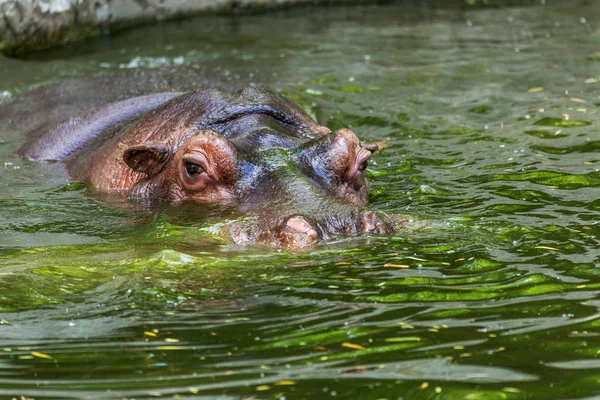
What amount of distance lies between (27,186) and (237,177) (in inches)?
73.2

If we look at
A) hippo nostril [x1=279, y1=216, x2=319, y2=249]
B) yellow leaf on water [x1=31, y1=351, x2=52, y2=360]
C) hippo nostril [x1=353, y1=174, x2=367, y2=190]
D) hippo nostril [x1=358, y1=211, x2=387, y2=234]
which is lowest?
hippo nostril [x1=353, y1=174, x2=367, y2=190]

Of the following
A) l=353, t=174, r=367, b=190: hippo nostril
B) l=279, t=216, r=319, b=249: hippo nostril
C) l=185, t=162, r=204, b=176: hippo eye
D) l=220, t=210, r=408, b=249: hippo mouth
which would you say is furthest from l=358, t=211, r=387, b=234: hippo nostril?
l=185, t=162, r=204, b=176: hippo eye

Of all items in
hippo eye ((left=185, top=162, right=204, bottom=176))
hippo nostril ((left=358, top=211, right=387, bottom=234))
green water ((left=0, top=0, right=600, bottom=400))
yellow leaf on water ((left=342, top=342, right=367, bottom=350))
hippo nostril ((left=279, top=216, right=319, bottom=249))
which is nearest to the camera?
green water ((left=0, top=0, right=600, bottom=400))

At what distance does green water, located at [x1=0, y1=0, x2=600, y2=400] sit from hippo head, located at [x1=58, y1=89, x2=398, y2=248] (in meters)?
0.16

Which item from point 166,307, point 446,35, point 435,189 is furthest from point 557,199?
point 446,35

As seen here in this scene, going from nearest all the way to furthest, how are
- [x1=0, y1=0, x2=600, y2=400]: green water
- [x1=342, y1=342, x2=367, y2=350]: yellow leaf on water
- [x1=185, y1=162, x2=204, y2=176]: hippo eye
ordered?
1. [x1=0, y1=0, x2=600, y2=400]: green water
2. [x1=342, y1=342, x2=367, y2=350]: yellow leaf on water
3. [x1=185, y1=162, x2=204, y2=176]: hippo eye

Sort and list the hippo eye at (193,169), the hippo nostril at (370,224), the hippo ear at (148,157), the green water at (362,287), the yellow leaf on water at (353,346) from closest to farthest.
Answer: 1. the green water at (362,287)
2. the yellow leaf on water at (353,346)
3. the hippo nostril at (370,224)
4. the hippo eye at (193,169)
5. the hippo ear at (148,157)

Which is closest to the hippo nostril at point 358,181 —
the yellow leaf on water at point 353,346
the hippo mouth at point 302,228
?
the hippo mouth at point 302,228

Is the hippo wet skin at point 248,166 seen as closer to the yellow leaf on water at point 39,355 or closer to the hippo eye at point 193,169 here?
the hippo eye at point 193,169

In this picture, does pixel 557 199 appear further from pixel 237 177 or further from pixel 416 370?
pixel 416 370

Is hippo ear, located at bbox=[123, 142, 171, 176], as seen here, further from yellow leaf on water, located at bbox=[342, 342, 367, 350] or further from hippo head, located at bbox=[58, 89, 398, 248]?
yellow leaf on water, located at bbox=[342, 342, 367, 350]

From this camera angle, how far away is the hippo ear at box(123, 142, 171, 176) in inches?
230

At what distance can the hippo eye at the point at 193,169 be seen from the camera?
217 inches

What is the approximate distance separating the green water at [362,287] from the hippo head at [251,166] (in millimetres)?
162
